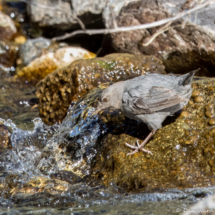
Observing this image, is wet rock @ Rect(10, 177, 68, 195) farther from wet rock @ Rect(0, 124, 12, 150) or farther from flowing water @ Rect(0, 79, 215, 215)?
wet rock @ Rect(0, 124, 12, 150)

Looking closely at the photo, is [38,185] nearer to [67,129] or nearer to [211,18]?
[67,129]

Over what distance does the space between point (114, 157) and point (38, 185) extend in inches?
45.7

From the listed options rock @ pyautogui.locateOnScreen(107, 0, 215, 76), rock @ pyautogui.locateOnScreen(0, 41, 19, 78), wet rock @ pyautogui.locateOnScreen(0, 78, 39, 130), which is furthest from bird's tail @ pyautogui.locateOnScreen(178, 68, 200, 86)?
rock @ pyautogui.locateOnScreen(0, 41, 19, 78)

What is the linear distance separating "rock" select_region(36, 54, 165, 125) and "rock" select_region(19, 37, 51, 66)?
2.48 metres

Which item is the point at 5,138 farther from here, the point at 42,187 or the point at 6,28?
the point at 6,28

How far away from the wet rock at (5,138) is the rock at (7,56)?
13.5 feet

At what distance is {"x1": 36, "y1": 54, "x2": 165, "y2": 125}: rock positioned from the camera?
586 cm

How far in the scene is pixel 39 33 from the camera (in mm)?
9914

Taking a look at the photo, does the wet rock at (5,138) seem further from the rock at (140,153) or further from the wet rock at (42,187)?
the wet rock at (42,187)

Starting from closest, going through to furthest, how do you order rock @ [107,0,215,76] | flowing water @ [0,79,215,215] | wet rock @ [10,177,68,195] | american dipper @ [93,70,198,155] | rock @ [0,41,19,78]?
flowing water @ [0,79,215,215]
wet rock @ [10,177,68,195]
american dipper @ [93,70,198,155]
rock @ [107,0,215,76]
rock @ [0,41,19,78]

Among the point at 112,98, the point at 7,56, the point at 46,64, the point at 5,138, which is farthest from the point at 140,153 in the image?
the point at 7,56

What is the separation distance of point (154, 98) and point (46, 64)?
16.3ft

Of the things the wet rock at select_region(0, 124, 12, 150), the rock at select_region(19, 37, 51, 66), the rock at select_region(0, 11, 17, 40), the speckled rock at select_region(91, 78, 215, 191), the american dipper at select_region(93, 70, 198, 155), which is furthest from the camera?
the rock at select_region(0, 11, 17, 40)

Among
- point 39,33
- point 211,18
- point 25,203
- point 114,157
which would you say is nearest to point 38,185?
point 25,203
